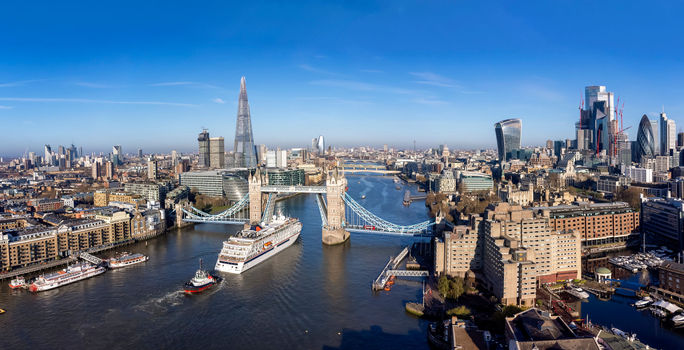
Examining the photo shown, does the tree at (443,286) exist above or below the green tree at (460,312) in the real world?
above

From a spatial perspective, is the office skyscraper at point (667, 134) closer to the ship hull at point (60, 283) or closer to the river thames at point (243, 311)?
the river thames at point (243, 311)

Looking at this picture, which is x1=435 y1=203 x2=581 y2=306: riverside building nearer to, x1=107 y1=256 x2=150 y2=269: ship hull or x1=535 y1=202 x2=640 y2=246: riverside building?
x1=535 y1=202 x2=640 y2=246: riverside building

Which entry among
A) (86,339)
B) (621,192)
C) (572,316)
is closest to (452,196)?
(621,192)

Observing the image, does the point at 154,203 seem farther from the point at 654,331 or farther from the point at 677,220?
the point at 677,220

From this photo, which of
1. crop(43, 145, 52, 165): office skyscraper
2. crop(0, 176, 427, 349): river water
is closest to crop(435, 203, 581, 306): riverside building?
crop(0, 176, 427, 349): river water

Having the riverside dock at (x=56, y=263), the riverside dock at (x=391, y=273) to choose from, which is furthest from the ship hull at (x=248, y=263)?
the riverside dock at (x=56, y=263)

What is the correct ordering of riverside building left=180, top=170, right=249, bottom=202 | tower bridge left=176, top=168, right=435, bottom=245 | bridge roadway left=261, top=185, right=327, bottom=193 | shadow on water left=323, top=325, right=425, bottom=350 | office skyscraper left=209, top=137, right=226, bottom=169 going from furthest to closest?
office skyscraper left=209, top=137, right=226, bottom=169 → riverside building left=180, top=170, right=249, bottom=202 → bridge roadway left=261, top=185, right=327, bottom=193 → tower bridge left=176, top=168, right=435, bottom=245 → shadow on water left=323, top=325, right=425, bottom=350

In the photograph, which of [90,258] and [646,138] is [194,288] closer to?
[90,258]
